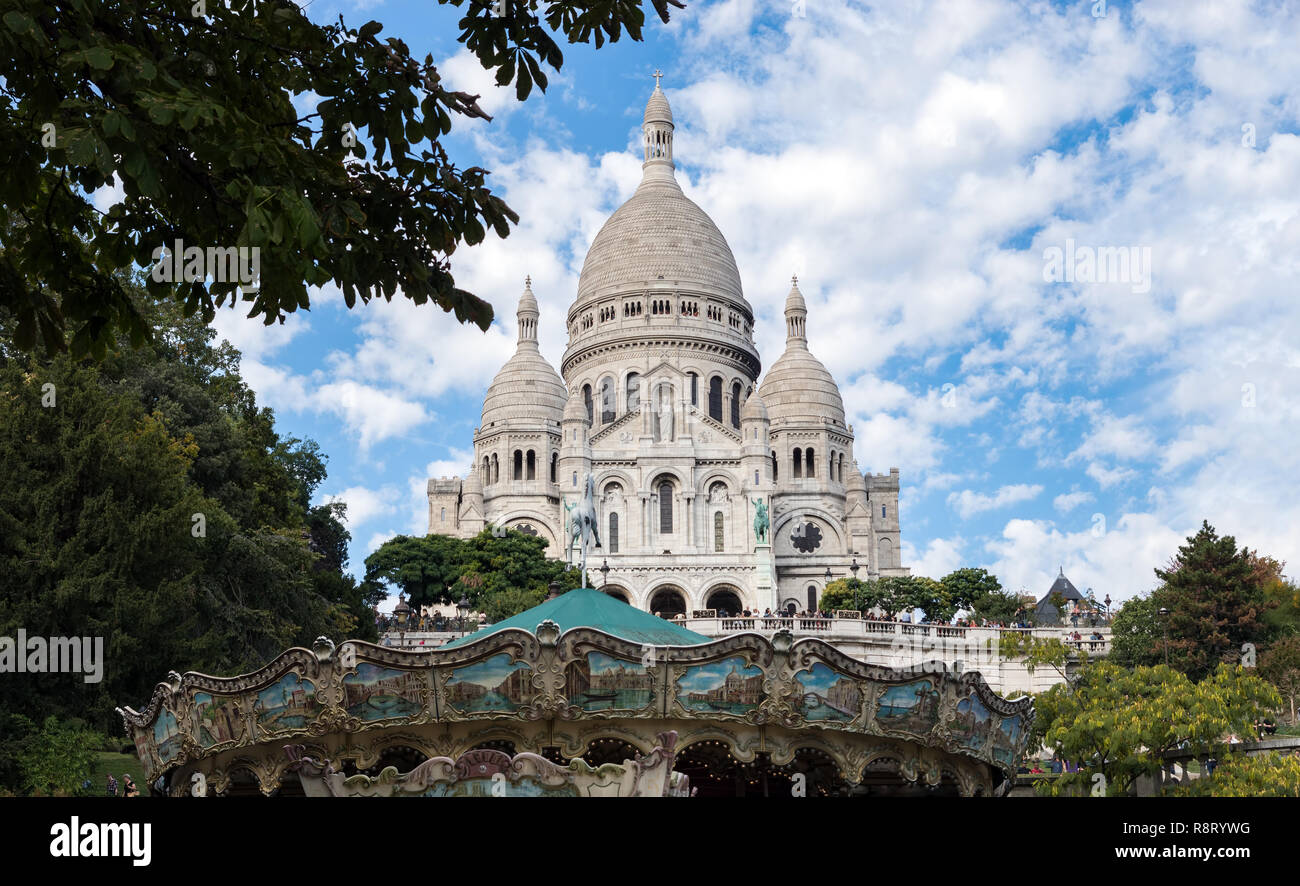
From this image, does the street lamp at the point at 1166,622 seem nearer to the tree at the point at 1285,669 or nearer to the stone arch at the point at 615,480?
the tree at the point at 1285,669

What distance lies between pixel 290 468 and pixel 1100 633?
99.6ft

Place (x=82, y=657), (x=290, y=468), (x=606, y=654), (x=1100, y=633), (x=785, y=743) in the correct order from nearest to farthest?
(x=606, y=654) → (x=785, y=743) → (x=82, y=657) → (x=1100, y=633) → (x=290, y=468)

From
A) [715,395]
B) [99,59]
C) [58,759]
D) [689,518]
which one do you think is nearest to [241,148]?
[99,59]

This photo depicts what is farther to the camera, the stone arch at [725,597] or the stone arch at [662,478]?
the stone arch at [662,478]

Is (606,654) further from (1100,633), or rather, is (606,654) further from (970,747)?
(1100,633)

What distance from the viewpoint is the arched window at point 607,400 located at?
80562 mm

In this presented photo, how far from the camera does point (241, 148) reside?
320 inches

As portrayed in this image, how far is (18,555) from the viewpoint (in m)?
27.0

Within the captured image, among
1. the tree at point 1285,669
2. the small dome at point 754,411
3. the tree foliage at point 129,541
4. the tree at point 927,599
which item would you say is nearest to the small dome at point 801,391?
the small dome at point 754,411

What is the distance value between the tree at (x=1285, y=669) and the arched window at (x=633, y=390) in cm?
4571

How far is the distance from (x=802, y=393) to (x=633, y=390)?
31.8 ft

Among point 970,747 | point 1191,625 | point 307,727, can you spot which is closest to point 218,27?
point 307,727

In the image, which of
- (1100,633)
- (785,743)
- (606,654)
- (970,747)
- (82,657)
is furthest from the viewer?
(1100,633)
